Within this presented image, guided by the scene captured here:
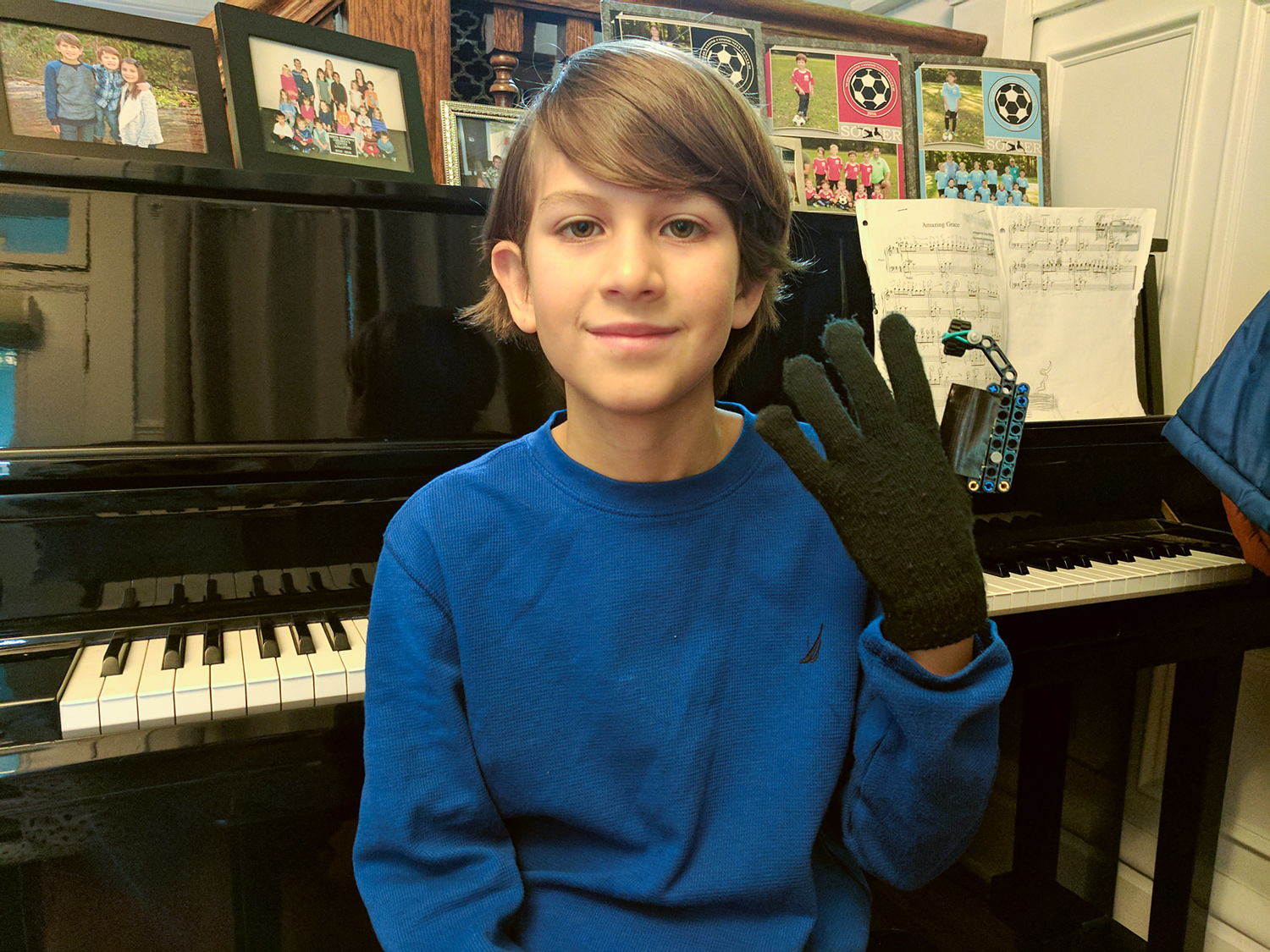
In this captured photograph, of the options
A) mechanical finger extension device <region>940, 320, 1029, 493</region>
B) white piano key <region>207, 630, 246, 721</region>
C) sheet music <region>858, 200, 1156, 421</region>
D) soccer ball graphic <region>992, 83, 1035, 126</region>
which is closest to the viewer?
white piano key <region>207, 630, 246, 721</region>

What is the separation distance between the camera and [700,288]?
0.73 m

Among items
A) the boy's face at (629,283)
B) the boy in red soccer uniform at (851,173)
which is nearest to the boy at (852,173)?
the boy in red soccer uniform at (851,173)

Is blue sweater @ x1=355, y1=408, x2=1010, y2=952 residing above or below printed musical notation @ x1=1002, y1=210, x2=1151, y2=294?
below

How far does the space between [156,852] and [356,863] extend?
45 cm

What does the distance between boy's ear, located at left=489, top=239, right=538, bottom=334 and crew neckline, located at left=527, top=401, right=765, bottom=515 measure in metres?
0.13

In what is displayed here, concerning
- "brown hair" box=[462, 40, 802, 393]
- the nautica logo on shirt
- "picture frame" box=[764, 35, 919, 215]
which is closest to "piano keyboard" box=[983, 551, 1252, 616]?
the nautica logo on shirt

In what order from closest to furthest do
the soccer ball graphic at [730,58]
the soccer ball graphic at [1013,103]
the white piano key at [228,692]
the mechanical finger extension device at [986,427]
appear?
the white piano key at [228,692], the mechanical finger extension device at [986,427], the soccer ball graphic at [730,58], the soccer ball graphic at [1013,103]

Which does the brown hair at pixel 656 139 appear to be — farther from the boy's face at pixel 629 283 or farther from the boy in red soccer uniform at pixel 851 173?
the boy in red soccer uniform at pixel 851 173

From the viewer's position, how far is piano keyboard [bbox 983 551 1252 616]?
1303 mm

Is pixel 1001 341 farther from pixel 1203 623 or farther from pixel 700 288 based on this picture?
pixel 700 288

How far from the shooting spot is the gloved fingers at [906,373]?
0.74m

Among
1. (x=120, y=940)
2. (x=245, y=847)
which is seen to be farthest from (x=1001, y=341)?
(x=120, y=940)

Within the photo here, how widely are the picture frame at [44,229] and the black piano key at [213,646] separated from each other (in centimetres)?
51

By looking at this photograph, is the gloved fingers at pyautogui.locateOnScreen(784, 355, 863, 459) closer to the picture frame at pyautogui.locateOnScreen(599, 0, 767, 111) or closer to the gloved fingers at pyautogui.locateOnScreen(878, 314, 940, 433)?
the gloved fingers at pyautogui.locateOnScreen(878, 314, 940, 433)
